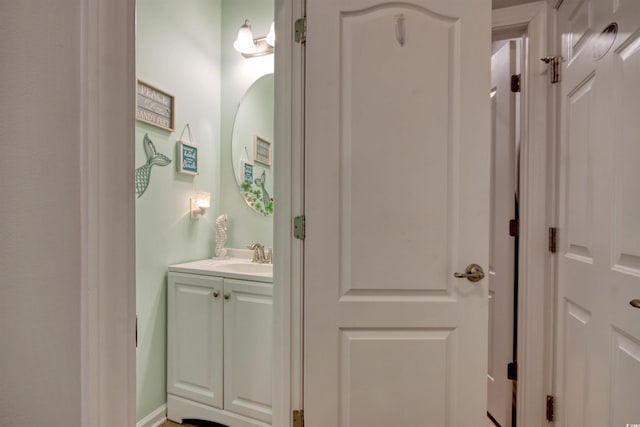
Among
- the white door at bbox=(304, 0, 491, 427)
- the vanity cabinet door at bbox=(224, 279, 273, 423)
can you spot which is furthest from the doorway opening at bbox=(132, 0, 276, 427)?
the white door at bbox=(304, 0, 491, 427)

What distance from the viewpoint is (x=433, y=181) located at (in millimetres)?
1148

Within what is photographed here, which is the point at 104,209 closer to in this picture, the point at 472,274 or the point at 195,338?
the point at 472,274

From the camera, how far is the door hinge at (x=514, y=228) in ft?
4.97

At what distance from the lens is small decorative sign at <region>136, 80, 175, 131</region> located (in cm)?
160

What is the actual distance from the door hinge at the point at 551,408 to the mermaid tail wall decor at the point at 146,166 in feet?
7.40

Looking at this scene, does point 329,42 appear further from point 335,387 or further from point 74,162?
point 335,387

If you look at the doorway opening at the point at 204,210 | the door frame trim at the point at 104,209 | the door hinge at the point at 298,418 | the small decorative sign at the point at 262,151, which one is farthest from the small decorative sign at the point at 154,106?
the door hinge at the point at 298,418

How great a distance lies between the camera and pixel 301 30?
118 cm

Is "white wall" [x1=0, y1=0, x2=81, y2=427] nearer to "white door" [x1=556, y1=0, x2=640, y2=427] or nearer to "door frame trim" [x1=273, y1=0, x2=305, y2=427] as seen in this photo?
"door frame trim" [x1=273, y1=0, x2=305, y2=427]

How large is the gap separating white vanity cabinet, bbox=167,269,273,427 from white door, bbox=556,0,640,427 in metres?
1.33

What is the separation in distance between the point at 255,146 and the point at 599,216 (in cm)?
185

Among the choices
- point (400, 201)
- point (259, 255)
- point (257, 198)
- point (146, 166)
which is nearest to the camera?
point (400, 201)

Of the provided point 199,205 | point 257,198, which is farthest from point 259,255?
point 199,205

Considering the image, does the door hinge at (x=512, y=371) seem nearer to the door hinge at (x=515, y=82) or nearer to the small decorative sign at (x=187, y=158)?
the door hinge at (x=515, y=82)
